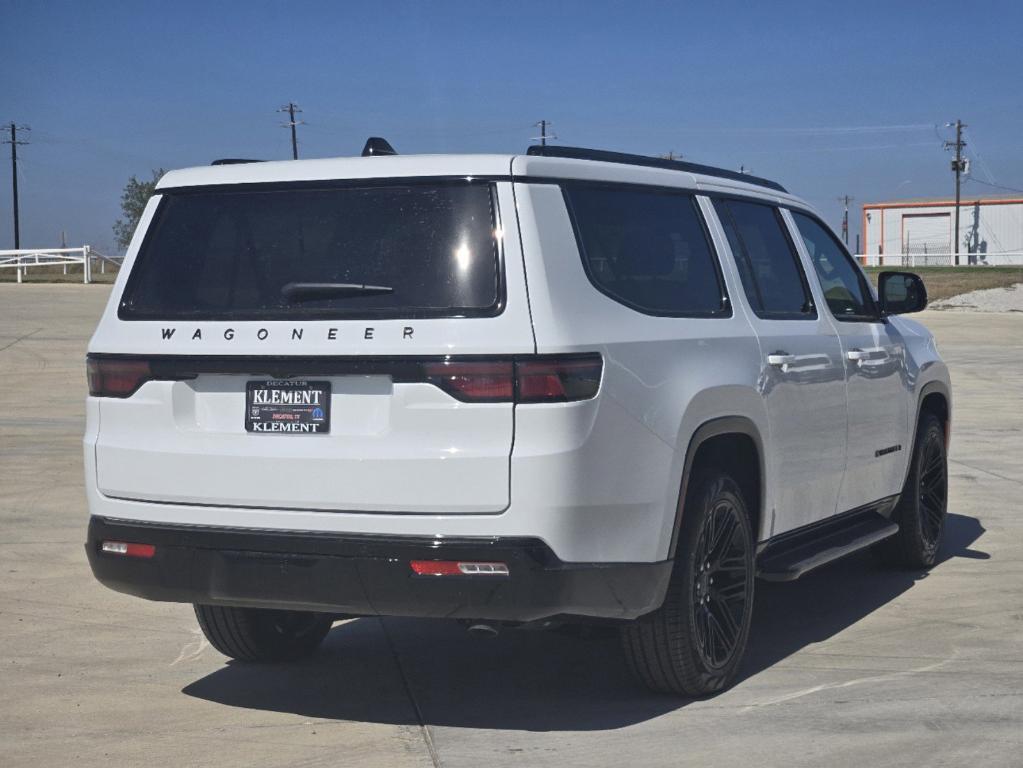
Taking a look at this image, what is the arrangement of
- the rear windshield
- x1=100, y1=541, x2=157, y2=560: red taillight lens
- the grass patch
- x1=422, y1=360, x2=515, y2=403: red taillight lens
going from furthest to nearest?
the grass patch < x1=100, y1=541, x2=157, y2=560: red taillight lens < the rear windshield < x1=422, y1=360, x2=515, y2=403: red taillight lens

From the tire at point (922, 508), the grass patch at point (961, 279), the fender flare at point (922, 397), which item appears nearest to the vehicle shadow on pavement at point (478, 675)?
the tire at point (922, 508)

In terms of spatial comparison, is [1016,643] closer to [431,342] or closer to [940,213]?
[431,342]

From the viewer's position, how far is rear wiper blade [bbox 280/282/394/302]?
5078mm

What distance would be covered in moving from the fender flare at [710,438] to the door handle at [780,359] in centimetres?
35

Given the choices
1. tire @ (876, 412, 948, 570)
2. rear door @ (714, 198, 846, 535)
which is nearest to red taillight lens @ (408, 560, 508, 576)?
rear door @ (714, 198, 846, 535)

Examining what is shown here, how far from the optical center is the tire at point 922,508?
27.4 feet

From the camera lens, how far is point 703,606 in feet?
18.9

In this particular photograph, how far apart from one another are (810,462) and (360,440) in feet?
8.04

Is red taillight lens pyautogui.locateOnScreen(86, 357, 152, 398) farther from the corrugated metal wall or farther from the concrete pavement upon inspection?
the corrugated metal wall

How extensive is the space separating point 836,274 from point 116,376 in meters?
3.68

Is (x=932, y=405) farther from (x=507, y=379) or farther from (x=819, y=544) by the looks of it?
(x=507, y=379)

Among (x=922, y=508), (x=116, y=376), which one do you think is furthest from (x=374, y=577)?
(x=922, y=508)

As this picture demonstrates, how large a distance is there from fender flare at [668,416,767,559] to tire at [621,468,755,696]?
118 mm

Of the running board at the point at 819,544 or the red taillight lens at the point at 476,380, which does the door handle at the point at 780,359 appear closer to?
the running board at the point at 819,544
